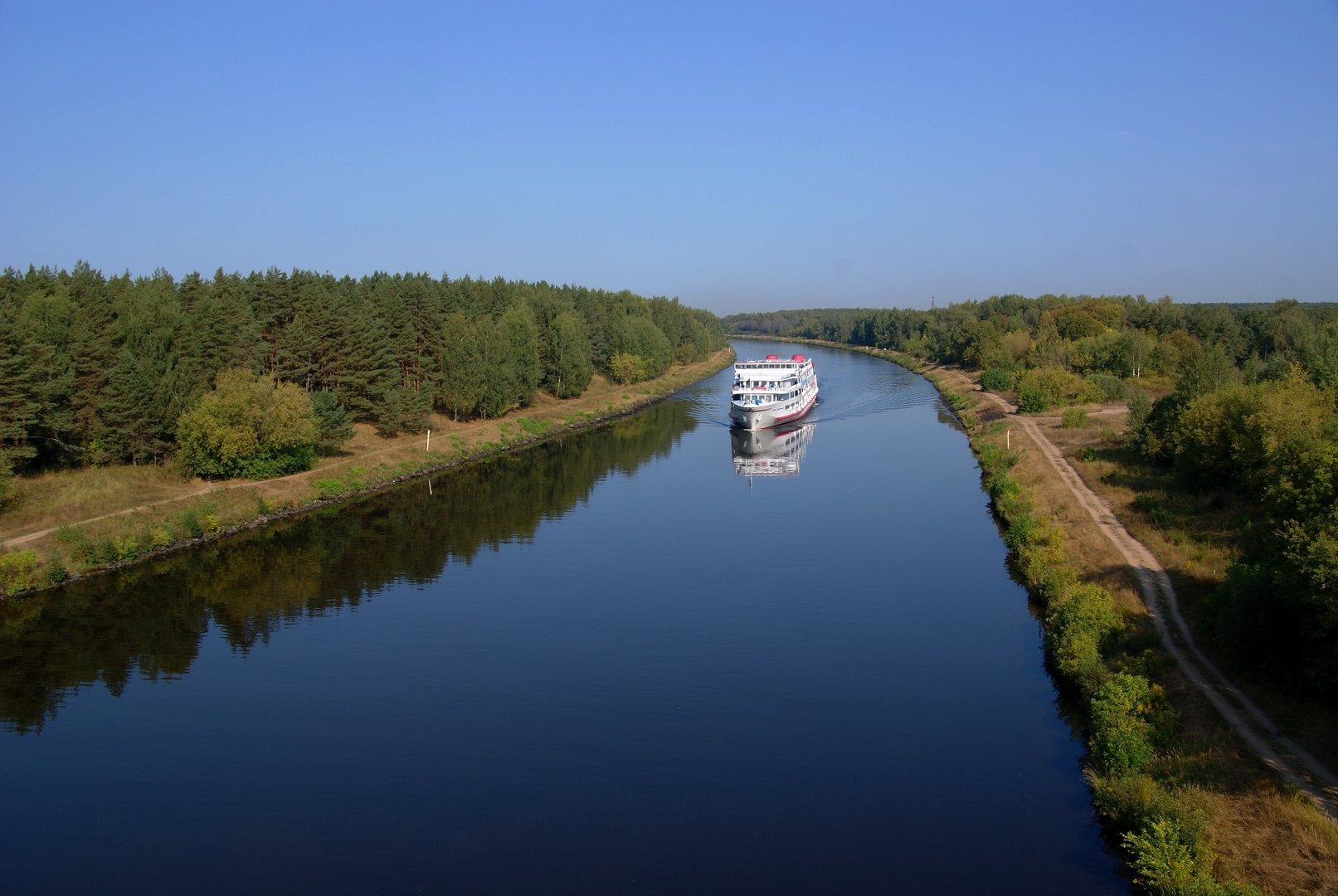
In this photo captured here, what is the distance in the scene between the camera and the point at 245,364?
39.6 m

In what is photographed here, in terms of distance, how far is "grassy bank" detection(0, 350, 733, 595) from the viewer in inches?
1076

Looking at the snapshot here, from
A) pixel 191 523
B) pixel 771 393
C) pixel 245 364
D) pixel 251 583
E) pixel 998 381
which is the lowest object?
pixel 251 583

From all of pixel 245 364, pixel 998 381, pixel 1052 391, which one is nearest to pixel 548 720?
pixel 245 364

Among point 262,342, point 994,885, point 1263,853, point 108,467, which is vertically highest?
point 262,342

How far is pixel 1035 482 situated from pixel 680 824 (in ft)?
82.8

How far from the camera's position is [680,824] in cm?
1442

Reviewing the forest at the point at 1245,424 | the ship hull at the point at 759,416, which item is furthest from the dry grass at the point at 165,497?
the forest at the point at 1245,424

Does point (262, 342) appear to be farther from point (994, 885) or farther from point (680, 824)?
point (994, 885)

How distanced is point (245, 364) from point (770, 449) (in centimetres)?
2558

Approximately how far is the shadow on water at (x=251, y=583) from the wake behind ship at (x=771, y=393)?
1491 cm

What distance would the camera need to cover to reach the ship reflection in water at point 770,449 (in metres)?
45.8

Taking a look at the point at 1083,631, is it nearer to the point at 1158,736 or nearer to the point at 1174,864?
the point at 1158,736

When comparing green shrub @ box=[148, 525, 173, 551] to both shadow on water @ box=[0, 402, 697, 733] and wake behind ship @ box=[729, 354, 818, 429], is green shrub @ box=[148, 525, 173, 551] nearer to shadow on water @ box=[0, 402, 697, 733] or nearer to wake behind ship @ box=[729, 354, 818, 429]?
shadow on water @ box=[0, 402, 697, 733]

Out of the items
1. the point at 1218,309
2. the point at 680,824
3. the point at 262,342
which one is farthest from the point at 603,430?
the point at 1218,309
